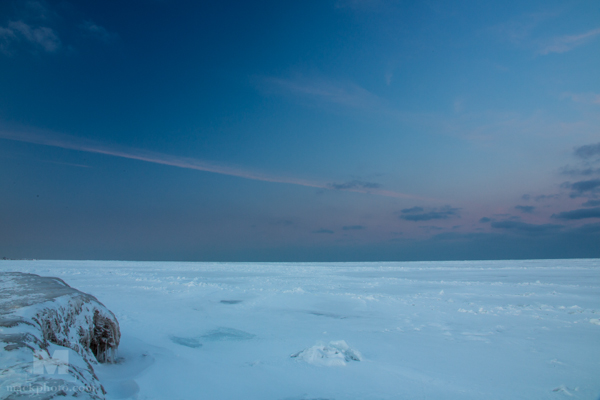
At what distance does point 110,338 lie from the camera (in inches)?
170

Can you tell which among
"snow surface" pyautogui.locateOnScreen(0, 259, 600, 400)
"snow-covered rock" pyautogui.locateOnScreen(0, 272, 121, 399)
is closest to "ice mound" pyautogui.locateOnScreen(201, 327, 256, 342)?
"snow surface" pyautogui.locateOnScreen(0, 259, 600, 400)

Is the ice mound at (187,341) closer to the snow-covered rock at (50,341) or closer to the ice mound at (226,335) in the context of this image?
the ice mound at (226,335)

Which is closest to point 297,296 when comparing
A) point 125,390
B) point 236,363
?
point 236,363

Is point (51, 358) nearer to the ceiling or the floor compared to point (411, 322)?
nearer to the ceiling

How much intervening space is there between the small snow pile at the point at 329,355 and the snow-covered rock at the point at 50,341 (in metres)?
2.58

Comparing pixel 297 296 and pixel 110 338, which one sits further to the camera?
pixel 297 296

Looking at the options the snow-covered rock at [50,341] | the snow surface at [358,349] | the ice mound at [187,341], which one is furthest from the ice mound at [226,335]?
the snow-covered rock at [50,341]

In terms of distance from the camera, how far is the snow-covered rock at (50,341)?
215cm

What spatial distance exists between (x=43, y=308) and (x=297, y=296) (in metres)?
8.05

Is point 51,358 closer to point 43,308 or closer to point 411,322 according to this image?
point 43,308

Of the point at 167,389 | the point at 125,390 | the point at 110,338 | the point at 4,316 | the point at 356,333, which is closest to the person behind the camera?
the point at 4,316

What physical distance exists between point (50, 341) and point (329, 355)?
3258mm

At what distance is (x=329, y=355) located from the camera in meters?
4.60

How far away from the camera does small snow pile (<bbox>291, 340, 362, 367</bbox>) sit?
14.6ft
